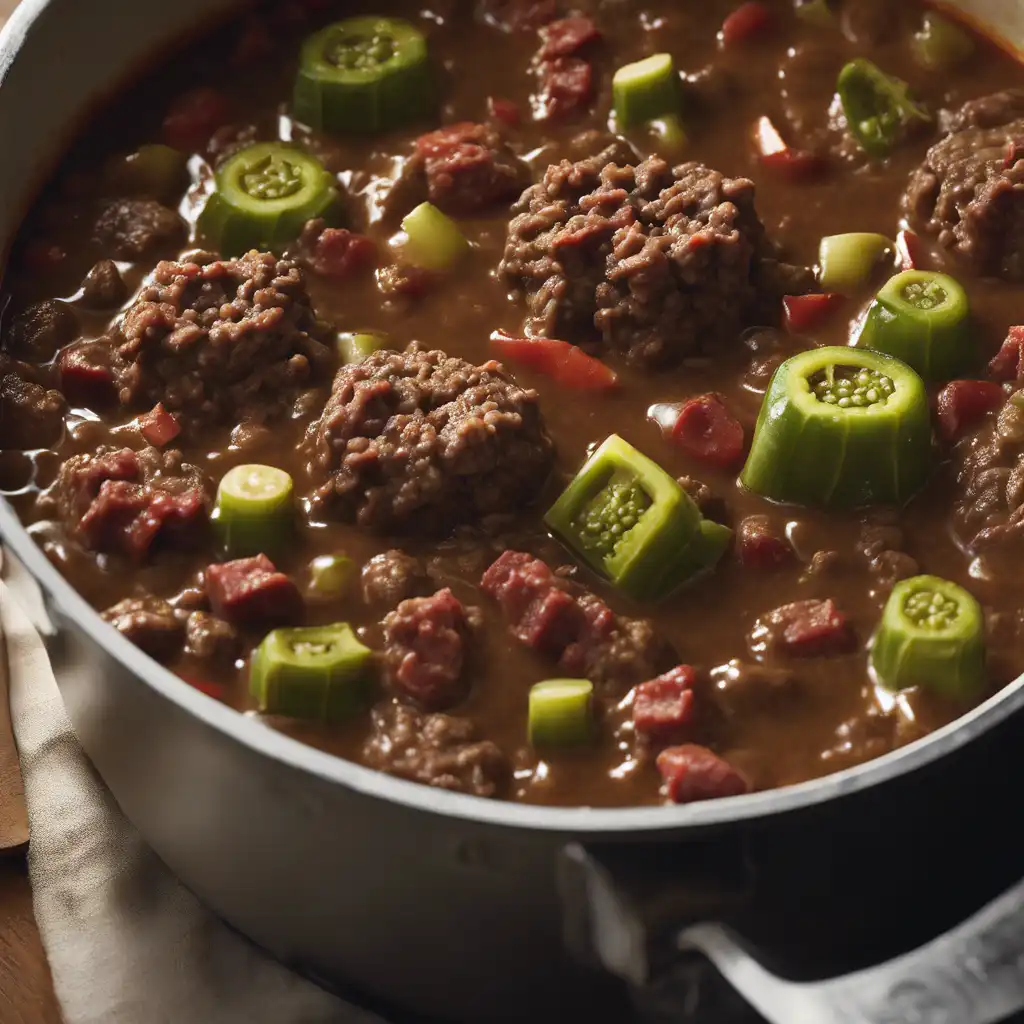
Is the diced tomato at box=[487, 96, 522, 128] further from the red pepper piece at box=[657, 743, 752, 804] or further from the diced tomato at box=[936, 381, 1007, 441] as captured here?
the red pepper piece at box=[657, 743, 752, 804]

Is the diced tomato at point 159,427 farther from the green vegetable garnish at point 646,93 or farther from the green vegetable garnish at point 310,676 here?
the green vegetable garnish at point 646,93

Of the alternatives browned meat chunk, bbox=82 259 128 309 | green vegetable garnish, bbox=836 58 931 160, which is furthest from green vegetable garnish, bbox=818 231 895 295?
browned meat chunk, bbox=82 259 128 309

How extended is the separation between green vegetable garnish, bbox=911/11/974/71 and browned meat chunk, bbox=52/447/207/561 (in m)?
2.30

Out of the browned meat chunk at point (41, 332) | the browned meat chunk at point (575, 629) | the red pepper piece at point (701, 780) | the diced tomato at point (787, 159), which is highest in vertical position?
the diced tomato at point (787, 159)

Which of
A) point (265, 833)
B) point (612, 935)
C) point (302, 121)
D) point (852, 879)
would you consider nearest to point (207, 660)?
point (265, 833)

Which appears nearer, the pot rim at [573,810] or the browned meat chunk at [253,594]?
the pot rim at [573,810]

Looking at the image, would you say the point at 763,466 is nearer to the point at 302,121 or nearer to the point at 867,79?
the point at 867,79

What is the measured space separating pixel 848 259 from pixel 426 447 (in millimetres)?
1199

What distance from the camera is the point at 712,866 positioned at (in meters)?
2.65

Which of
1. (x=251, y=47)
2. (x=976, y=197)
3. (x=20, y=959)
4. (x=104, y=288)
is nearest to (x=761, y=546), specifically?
(x=976, y=197)

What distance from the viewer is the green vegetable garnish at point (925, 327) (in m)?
3.74

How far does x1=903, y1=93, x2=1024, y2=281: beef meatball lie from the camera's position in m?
3.91

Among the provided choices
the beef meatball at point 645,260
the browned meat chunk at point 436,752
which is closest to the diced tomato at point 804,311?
the beef meatball at point 645,260

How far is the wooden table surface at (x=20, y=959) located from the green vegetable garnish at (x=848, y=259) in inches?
89.2
